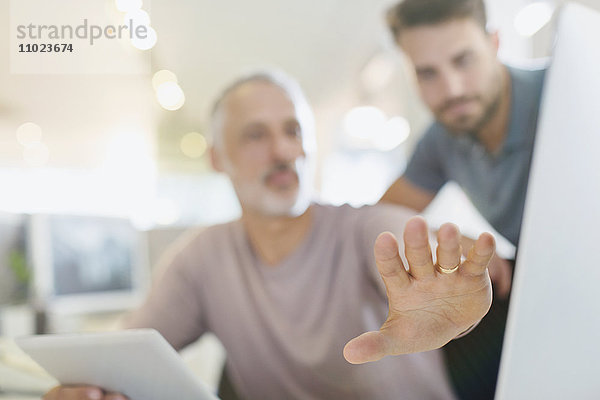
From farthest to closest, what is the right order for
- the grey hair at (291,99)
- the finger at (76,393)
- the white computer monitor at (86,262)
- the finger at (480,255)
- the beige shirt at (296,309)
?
the white computer monitor at (86,262), the grey hair at (291,99), the beige shirt at (296,309), the finger at (76,393), the finger at (480,255)

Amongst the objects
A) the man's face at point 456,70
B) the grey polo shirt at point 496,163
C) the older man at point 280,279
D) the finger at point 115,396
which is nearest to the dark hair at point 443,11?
the man's face at point 456,70

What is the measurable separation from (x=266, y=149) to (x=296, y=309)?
25 cm

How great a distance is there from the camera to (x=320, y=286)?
0.64 metres

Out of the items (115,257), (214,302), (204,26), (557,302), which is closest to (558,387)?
(557,302)

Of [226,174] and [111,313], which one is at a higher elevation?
[226,174]

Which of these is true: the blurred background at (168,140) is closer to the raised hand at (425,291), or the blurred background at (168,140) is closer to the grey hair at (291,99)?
the grey hair at (291,99)

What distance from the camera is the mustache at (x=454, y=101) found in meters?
0.63

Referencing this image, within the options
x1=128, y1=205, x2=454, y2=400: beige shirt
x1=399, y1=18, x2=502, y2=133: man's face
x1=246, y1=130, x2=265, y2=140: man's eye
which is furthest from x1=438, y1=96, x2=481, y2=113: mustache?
x1=246, y1=130, x2=265, y2=140: man's eye

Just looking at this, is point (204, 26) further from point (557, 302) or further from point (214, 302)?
point (557, 302)

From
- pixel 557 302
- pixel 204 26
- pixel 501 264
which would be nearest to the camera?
pixel 557 302

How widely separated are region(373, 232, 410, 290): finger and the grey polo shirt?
0.42 metres

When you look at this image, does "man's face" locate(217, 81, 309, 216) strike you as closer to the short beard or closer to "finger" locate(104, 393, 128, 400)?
the short beard

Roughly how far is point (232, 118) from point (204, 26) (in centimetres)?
28

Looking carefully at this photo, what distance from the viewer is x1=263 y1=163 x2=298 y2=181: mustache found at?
655 mm
